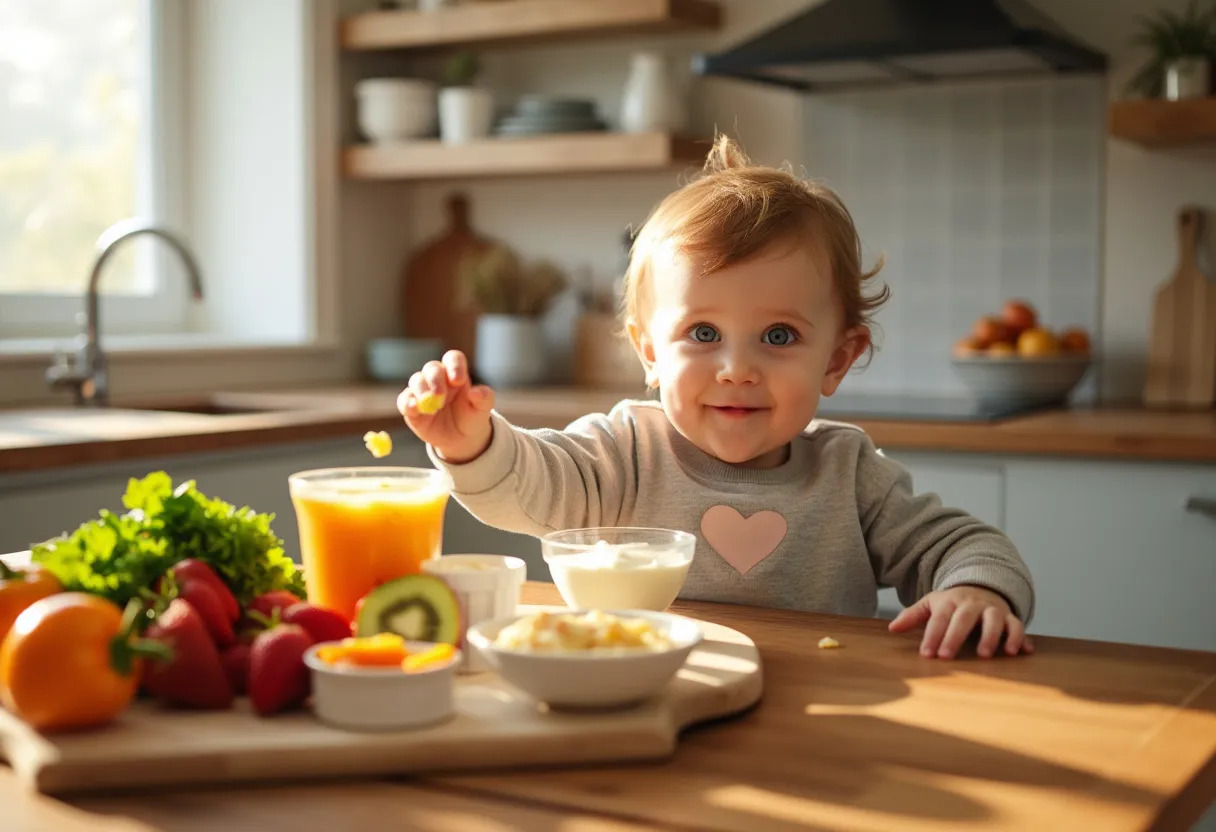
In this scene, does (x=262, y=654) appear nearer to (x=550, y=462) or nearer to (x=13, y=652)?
(x=13, y=652)

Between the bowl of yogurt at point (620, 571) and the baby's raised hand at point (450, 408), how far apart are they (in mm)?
149

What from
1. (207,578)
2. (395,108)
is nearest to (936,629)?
(207,578)

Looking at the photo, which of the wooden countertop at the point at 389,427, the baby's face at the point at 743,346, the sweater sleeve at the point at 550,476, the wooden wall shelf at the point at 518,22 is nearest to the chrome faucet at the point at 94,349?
the wooden countertop at the point at 389,427

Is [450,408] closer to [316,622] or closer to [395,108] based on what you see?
[316,622]

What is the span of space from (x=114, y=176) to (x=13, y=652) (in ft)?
9.50

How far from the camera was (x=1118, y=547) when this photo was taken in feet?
7.90

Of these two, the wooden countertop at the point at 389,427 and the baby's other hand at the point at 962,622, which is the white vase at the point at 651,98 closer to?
the wooden countertop at the point at 389,427

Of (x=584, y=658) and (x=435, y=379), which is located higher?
(x=435, y=379)

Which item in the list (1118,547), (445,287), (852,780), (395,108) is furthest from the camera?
(445,287)

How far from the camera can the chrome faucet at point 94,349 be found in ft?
9.41

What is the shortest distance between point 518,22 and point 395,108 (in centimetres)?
43

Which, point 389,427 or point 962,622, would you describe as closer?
point 962,622

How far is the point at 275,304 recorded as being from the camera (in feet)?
11.9

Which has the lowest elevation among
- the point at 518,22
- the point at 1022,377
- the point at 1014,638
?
the point at 1014,638
